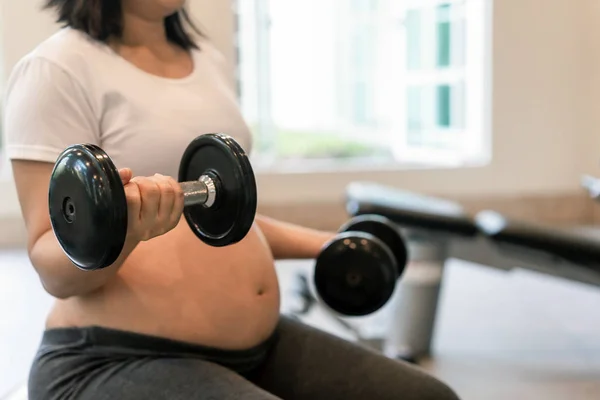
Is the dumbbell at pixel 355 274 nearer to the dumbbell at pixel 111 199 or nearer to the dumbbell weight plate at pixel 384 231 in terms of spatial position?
the dumbbell weight plate at pixel 384 231

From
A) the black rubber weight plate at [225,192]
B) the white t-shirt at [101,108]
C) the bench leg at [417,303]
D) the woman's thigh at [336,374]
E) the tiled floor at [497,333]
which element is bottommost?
the tiled floor at [497,333]

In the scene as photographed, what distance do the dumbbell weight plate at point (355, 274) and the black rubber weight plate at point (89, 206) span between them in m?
0.47

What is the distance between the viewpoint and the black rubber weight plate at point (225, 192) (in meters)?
0.73

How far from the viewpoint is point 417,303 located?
1805 mm

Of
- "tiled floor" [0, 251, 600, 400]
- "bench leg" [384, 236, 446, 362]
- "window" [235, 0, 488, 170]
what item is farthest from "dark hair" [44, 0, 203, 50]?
"window" [235, 0, 488, 170]

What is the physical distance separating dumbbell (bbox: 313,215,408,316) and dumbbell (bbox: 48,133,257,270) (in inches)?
12.4

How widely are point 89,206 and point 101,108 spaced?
286mm

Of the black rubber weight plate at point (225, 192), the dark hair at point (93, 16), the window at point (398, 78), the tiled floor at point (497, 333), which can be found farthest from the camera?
the window at point (398, 78)

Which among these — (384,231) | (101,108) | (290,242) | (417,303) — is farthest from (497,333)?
(101,108)

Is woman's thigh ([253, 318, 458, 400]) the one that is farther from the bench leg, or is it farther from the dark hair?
the bench leg

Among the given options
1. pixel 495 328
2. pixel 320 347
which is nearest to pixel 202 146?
pixel 320 347

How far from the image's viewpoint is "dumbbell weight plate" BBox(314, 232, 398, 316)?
3.32 ft

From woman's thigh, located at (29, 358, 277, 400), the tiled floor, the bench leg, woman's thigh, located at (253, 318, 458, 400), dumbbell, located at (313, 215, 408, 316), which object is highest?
dumbbell, located at (313, 215, 408, 316)

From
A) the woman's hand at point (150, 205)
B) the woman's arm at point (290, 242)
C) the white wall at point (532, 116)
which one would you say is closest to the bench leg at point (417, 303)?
the woman's arm at point (290, 242)
